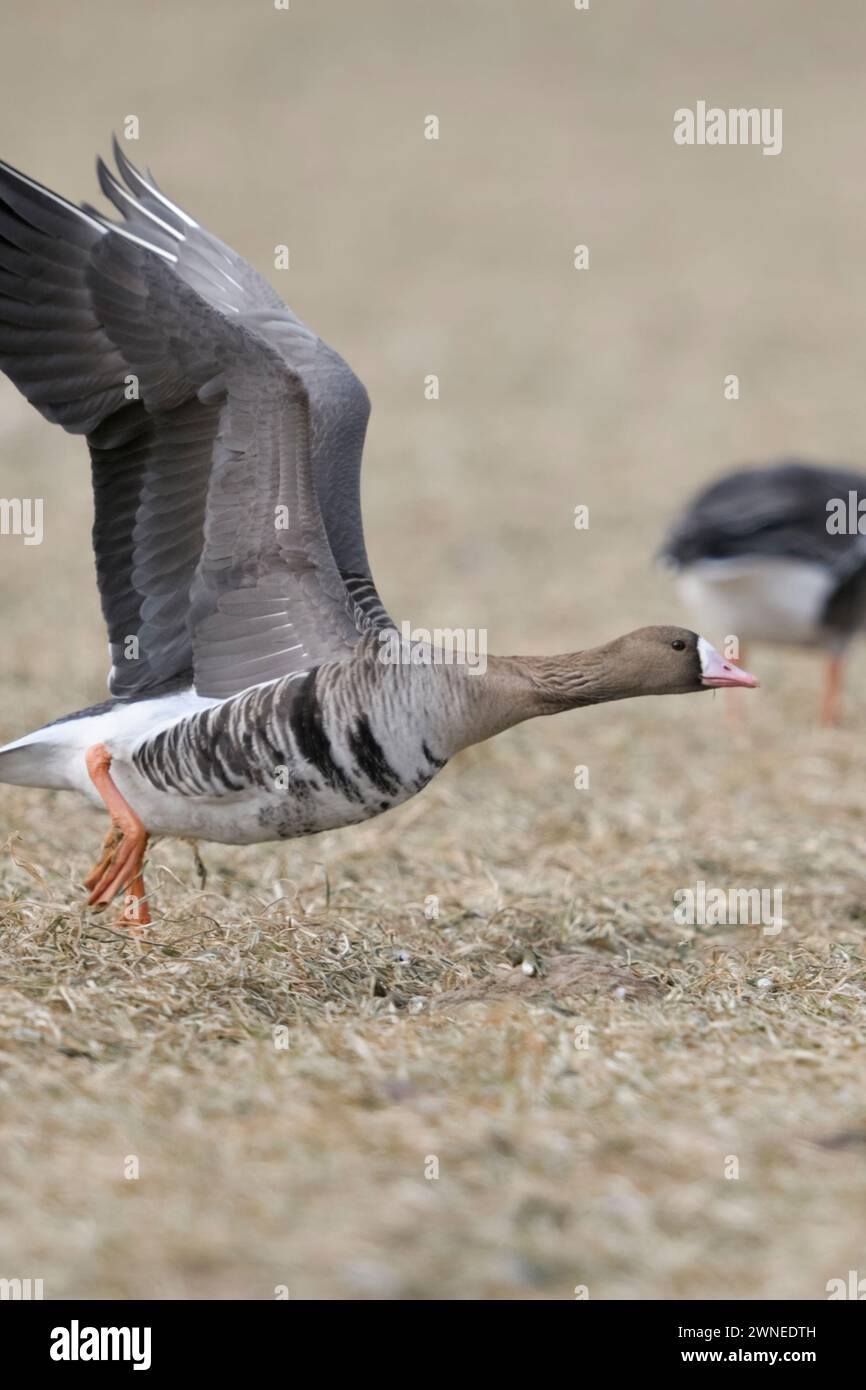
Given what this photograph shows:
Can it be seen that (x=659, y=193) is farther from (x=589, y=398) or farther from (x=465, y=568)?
(x=465, y=568)

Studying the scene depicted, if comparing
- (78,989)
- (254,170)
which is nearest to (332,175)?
(254,170)

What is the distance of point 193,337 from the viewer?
5.35 meters

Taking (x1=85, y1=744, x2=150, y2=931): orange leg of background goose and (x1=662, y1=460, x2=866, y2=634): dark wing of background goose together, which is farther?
(x1=662, y1=460, x2=866, y2=634): dark wing of background goose

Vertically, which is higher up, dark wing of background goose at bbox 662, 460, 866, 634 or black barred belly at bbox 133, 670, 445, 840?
dark wing of background goose at bbox 662, 460, 866, 634

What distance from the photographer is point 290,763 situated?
17.9 ft

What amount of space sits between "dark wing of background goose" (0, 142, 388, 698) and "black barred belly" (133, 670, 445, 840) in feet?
0.84

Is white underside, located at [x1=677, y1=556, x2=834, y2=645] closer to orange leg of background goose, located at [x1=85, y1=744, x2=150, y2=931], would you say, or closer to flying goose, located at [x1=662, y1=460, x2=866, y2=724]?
flying goose, located at [x1=662, y1=460, x2=866, y2=724]

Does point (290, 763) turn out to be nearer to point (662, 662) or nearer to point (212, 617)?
point (212, 617)

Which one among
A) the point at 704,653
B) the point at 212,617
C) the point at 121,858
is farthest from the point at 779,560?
the point at 121,858

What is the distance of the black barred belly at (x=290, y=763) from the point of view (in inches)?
213

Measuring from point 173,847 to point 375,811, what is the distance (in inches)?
82.3

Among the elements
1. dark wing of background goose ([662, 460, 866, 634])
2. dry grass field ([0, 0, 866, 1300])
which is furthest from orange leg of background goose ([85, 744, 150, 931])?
dark wing of background goose ([662, 460, 866, 634])

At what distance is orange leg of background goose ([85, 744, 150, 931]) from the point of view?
18.8 feet

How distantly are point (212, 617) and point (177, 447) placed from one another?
0.61m
